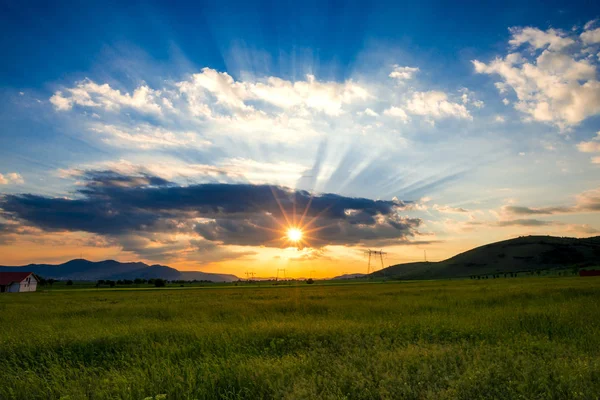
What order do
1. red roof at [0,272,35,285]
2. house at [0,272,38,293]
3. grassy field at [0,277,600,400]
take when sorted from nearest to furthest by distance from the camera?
grassy field at [0,277,600,400]
house at [0,272,38,293]
red roof at [0,272,35,285]

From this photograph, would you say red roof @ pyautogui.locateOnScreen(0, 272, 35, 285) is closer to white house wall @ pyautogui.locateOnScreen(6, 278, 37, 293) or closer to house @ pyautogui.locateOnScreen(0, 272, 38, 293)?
house @ pyautogui.locateOnScreen(0, 272, 38, 293)

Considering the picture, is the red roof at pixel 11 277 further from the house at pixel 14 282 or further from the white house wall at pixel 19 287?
the white house wall at pixel 19 287

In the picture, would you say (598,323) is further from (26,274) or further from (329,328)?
(26,274)

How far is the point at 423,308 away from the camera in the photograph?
2584cm

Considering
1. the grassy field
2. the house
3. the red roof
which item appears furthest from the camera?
the red roof

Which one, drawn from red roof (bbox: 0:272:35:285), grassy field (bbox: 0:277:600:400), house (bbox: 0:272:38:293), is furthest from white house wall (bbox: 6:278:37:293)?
grassy field (bbox: 0:277:600:400)

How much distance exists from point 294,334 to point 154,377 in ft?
19.9

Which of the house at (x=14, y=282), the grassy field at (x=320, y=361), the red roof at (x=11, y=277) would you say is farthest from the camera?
the red roof at (x=11, y=277)

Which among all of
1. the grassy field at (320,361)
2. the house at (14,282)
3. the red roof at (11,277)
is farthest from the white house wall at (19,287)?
the grassy field at (320,361)

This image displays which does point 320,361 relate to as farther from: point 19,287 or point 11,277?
point 11,277

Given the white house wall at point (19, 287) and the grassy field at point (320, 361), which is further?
the white house wall at point (19, 287)

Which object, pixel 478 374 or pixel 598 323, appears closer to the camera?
pixel 478 374

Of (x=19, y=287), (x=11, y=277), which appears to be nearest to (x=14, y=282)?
(x=19, y=287)

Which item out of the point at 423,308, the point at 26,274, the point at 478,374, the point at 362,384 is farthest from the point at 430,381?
the point at 26,274
